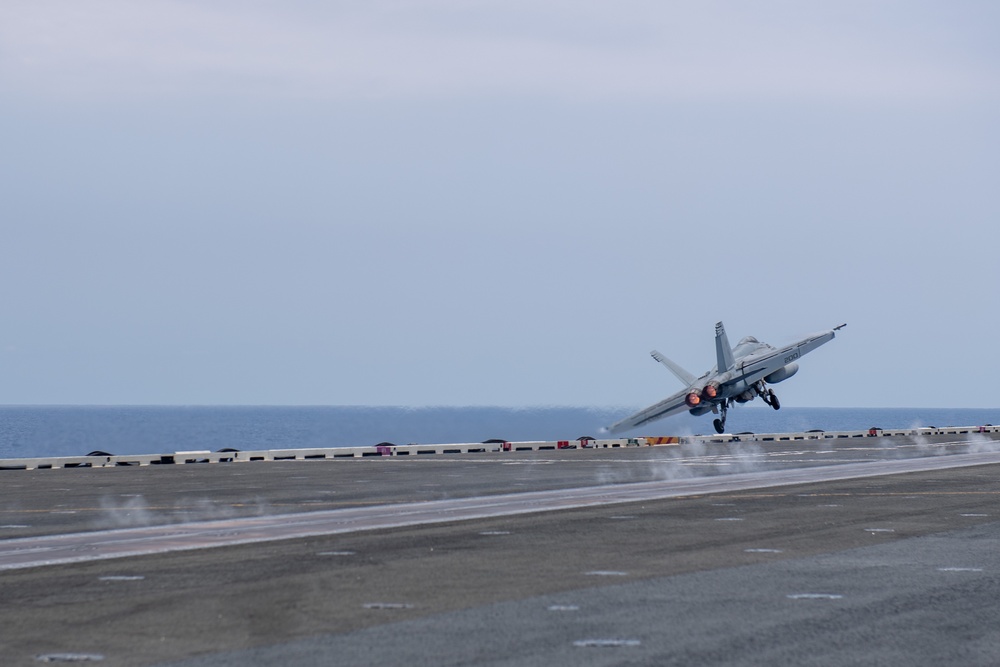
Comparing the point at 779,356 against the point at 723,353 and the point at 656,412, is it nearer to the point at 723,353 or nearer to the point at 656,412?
the point at 723,353

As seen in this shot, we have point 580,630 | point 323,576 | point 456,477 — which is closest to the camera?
point 580,630

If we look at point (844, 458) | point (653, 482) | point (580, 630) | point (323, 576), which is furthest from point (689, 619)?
point (844, 458)

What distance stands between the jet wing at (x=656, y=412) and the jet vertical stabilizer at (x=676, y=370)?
0.81 m

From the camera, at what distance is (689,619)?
48.0ft

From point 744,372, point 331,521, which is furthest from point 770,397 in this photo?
point 331,521

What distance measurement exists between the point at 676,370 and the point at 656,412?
3747mm

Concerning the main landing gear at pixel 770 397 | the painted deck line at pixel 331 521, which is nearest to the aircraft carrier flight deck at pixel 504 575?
the painted deck line at pixel 331 521

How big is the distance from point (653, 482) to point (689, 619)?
3103cm

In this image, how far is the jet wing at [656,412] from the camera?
307ft

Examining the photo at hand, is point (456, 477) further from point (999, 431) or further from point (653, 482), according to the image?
point (999, 431)

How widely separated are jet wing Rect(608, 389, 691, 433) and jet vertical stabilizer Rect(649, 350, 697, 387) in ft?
A: 2.66

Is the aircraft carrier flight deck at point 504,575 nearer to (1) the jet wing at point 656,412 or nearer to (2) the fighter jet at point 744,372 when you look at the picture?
(2) the fighter jet at point 744,372

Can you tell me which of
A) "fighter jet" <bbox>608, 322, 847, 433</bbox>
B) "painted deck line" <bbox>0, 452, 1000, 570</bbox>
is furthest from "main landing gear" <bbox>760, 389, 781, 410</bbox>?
"painted deck line" <bbox>0, 452, 1000, 570</bbox>

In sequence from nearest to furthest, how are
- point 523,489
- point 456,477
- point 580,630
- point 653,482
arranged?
point 580,630
point 523,489
point 653,482
point 456,477
